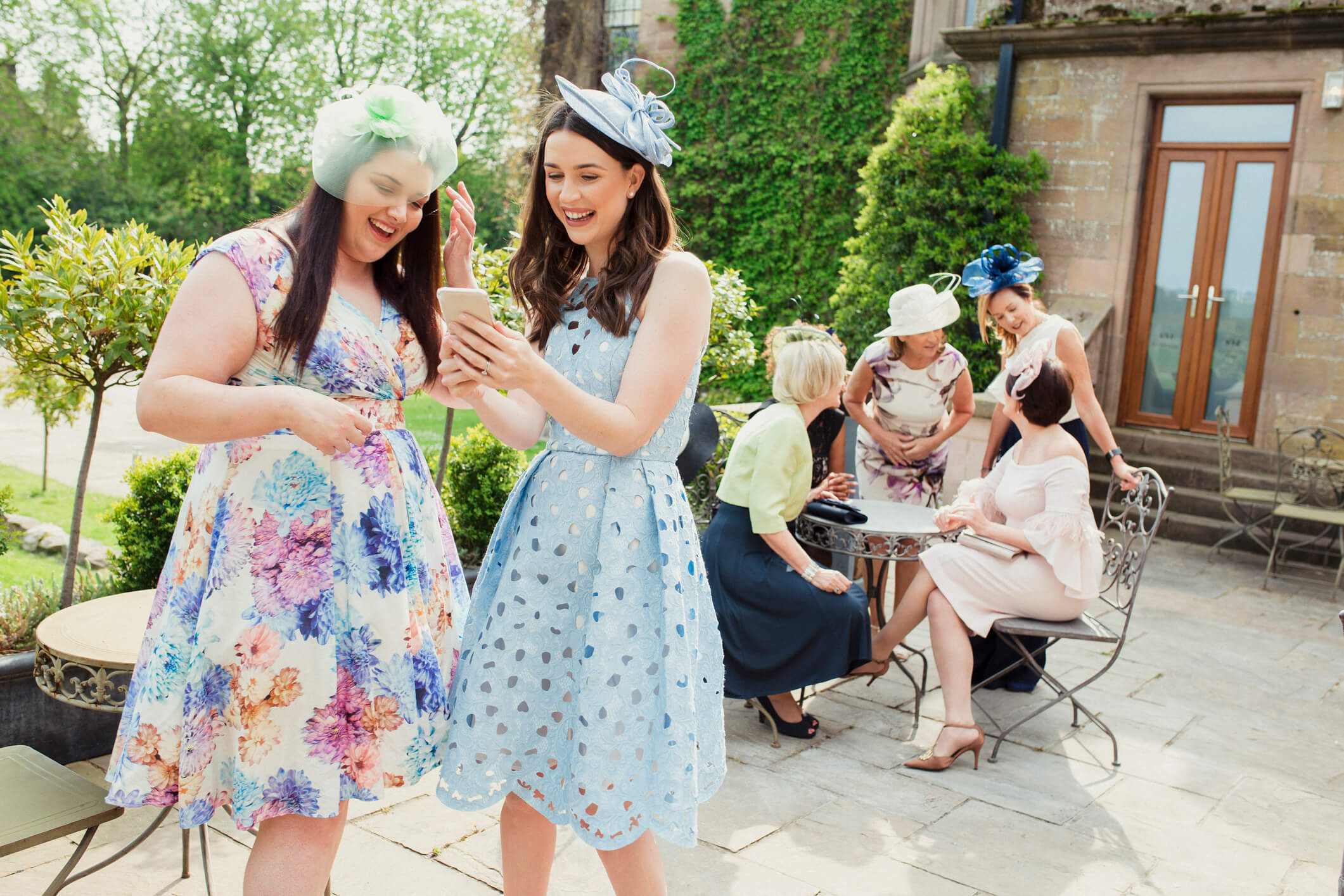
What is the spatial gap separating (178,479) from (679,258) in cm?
275

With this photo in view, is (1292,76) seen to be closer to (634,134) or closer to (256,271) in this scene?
(634,134)

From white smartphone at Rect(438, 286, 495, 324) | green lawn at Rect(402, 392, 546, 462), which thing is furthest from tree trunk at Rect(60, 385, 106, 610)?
green lawn at Rect(402, 392, 546, 462)

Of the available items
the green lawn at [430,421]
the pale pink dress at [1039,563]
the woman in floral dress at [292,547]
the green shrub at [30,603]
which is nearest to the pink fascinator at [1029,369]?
the pale pink dress at [1039,563]

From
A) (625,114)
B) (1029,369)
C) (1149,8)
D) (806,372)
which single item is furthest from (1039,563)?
(1149,8)

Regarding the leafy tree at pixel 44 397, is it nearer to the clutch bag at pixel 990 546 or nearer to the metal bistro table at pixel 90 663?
the metal bistro table at pixel 90 663

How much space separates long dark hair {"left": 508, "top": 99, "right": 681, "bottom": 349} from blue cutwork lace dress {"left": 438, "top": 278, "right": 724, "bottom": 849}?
0.23ft

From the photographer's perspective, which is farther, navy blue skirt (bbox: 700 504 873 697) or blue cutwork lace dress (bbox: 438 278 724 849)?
navy blue skirt (bbox: 700 504 873 697)

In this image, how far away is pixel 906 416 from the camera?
502cm

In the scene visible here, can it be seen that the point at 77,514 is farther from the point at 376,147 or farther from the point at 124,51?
the point at 124,51

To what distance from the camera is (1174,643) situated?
215 inches

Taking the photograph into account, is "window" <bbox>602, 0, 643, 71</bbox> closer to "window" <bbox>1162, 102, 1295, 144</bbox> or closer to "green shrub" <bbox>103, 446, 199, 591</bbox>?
"window" <bbox>1162, 102, 1295, 144</bbox>

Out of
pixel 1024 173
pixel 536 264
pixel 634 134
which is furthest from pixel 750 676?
pixel 1024 173

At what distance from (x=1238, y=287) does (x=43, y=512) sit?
9.94 m

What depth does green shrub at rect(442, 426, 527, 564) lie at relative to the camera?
484 centimetres
